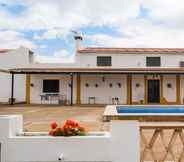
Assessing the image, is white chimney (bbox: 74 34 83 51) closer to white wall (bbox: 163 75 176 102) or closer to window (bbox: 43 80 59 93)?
window (bbox: 43 80 59 93)

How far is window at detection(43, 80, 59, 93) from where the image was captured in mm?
22906

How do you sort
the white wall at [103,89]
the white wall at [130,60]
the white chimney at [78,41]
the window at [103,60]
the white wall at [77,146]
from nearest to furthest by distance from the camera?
the white wall at [77,146]
the white wall at [103,89]
the white wall at [130,60]
the window at [103,60]
the white chimney at [78,41]

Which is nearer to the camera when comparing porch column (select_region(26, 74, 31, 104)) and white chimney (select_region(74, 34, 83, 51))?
porch column (select_region(26, 74, 31, 104))

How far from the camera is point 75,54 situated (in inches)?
990

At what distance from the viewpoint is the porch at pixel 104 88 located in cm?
2262

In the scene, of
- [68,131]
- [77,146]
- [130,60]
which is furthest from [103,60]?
[77,146]

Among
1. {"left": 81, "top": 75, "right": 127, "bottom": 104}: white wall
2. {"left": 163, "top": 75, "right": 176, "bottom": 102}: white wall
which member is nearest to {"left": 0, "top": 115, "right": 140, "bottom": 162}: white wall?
{"left": 81, "top": 75, "right": 127, "bottom": 104}: white wall

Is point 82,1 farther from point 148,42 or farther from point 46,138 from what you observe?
point 148,42

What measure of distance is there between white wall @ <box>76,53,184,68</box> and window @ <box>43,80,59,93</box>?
109 inches

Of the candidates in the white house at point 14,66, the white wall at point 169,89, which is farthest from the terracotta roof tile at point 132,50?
the white house at point 14,66

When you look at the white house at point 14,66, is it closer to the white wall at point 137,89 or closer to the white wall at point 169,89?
the white wall at point 137,89

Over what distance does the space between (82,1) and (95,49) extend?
399 inches

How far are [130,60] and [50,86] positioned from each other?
21.8ft

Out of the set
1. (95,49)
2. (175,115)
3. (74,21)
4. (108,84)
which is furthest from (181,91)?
(175,115)
